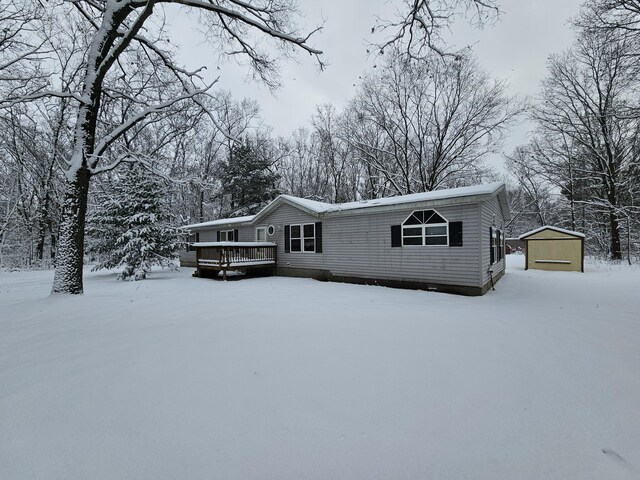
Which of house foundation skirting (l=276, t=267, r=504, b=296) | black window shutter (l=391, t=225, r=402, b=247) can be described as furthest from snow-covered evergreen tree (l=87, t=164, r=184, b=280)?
black window shutter (l=391, t=225, r=402, b=247)

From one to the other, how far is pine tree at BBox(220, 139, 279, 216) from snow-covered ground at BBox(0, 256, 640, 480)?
19.5m

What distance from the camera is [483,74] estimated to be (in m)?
18.0

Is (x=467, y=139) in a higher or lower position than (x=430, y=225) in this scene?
higher

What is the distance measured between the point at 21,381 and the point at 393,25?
7.88 m

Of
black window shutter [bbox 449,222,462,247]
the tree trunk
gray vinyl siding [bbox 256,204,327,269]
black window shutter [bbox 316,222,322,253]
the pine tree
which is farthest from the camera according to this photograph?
the pine tree

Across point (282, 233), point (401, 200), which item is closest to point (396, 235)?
point (401, 200)

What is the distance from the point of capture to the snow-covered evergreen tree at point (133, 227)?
11828mm

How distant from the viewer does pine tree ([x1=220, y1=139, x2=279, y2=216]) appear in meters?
23.8

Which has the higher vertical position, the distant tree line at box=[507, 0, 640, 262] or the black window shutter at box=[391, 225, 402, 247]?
the distant tree line at box=[507, 0, 640, 262]

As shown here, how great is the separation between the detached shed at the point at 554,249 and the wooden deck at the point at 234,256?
12614mm

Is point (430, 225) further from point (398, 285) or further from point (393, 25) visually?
point (393, 25)

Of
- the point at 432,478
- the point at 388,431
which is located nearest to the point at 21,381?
the point at 388,431

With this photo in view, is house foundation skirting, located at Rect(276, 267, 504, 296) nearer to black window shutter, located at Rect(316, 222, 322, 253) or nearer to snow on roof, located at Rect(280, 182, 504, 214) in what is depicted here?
black window shutter, located at Rect(316, 222, 322, 253)

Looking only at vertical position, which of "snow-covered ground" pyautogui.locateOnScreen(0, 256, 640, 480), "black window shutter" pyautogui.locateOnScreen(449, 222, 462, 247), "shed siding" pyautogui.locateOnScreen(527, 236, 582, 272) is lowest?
"snow-covered ground" pyautogui.locateOnScreen(0, 256, 640, 480)
